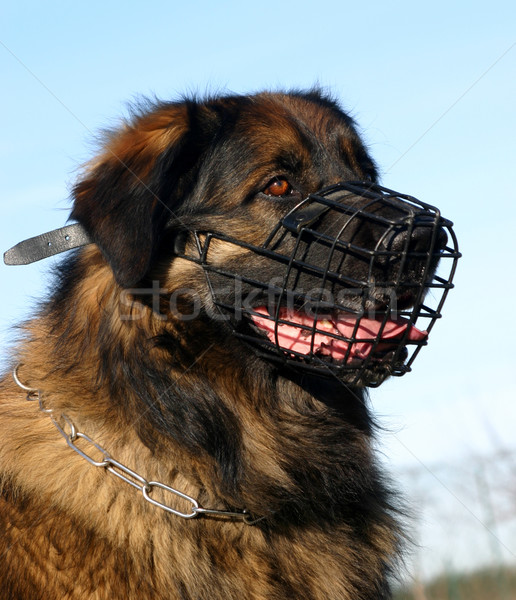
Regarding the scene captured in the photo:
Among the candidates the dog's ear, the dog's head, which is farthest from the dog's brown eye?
the dog's ear

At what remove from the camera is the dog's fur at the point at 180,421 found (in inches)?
109

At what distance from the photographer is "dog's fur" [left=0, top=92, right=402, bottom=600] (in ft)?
9.12

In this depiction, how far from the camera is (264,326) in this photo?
3000 millimetres

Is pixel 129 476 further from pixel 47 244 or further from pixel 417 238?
pixel 417 238

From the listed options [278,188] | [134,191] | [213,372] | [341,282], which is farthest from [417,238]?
[134,191]

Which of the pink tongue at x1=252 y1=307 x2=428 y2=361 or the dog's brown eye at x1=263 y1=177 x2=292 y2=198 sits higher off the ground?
the dog's brown eye at x1=263 y1=177 x2=292 y2=198

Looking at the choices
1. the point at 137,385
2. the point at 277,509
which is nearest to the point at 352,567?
the point at 277,509

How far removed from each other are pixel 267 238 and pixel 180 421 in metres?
0.83

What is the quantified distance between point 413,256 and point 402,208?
193mm

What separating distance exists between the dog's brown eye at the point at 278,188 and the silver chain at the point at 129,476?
1.29 m

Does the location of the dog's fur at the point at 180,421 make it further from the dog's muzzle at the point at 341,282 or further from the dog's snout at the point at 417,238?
the dog's snout at the point at 417,238

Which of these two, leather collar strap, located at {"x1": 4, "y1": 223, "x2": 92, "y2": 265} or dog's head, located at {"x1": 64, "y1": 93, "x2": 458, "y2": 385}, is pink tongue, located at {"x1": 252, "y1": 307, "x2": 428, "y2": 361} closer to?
dog's head, located at {"x1": 64, "y1": 93, "x2": 458, "y2": 385}

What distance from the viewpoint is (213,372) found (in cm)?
305

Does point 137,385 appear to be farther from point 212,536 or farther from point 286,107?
point 286,107
